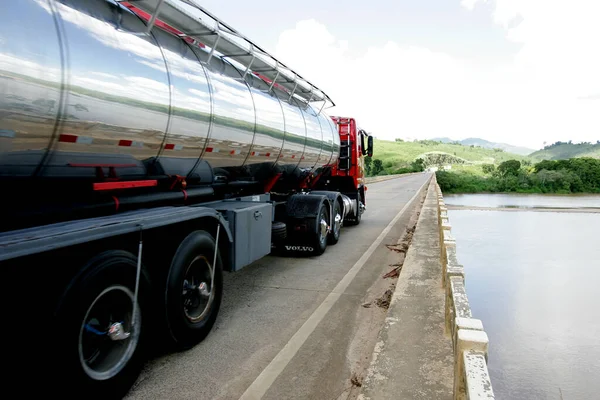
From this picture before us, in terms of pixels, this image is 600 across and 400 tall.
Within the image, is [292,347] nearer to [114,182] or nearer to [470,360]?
[470,360]

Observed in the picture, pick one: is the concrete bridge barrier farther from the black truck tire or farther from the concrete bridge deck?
the black truck tire

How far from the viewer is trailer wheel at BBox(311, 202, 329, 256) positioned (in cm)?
880

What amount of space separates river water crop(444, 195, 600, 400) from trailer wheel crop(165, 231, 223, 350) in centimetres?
294

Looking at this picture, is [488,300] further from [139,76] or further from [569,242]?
[569,242]

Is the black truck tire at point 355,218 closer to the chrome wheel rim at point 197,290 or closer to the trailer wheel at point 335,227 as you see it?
the trailer wheel at point 335,227

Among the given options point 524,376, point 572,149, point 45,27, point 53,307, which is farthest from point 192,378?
point 572,149

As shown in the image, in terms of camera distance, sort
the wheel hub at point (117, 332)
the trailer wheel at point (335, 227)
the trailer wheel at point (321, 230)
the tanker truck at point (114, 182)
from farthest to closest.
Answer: the trailer wheel at point (335, 227)
the trailer wheel at point (321, 230)
the wheel hub at point (117, 332)
the tanker truck at point (114, 182)

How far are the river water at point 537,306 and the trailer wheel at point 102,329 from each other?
3291 millimetres

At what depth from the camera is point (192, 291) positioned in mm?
4602

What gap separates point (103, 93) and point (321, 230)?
6259mm

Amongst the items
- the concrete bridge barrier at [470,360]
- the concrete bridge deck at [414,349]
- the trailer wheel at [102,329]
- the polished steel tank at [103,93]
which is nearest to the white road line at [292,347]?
the concrete bridge deck at [414,349]

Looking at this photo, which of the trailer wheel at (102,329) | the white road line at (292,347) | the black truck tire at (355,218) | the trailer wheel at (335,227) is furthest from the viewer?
the black truck tire at (355,218)

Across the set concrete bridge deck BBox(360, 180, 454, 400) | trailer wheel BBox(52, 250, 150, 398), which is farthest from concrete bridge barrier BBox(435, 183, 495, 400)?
trailer wheel BBox(52, 250, 150, 398)

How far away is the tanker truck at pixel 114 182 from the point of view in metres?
2.83
